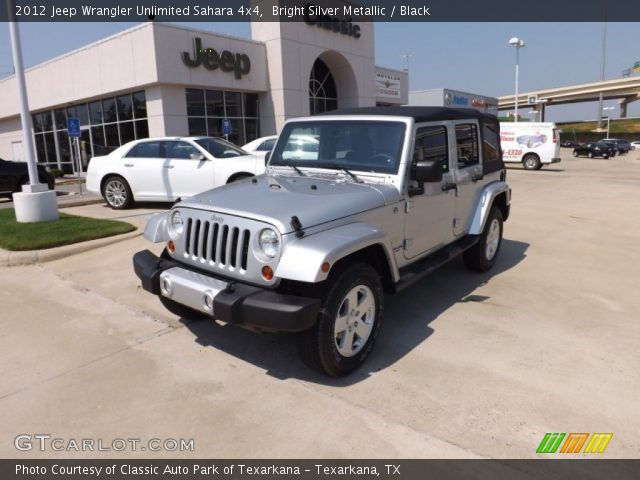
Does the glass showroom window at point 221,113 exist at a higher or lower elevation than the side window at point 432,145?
higher

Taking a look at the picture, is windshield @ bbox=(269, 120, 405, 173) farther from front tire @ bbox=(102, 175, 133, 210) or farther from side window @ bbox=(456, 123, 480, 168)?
front tire @ bbox=(102, 175, 133, 210)

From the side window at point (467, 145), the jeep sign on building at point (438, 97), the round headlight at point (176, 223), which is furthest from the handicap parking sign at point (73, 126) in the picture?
the jeep sign on building at point (438, 97)

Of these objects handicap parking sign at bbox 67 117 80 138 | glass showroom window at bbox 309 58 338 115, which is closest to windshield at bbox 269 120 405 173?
handicap parking sign at bbox 67 117 80 138

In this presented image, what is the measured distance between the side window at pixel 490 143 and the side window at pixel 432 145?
1.15 metres

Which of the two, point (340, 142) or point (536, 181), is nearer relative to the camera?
point (340, 142)

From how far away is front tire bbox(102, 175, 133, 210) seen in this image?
420 inches

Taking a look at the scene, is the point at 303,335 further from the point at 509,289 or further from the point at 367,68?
the point at 367,68

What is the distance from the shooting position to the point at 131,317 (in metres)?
4.65

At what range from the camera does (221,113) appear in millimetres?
21828

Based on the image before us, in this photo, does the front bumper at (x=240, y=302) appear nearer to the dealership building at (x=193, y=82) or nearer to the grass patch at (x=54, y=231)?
the grass patch at (x=54, y=231)

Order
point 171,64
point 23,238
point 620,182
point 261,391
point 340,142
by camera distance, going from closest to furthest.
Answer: point 261,391
point 340,142
point 23,238
point 620,182
point 171,64

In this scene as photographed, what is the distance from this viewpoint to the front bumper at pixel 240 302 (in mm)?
2998

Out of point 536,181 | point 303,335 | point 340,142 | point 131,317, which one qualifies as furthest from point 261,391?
point 536,181
